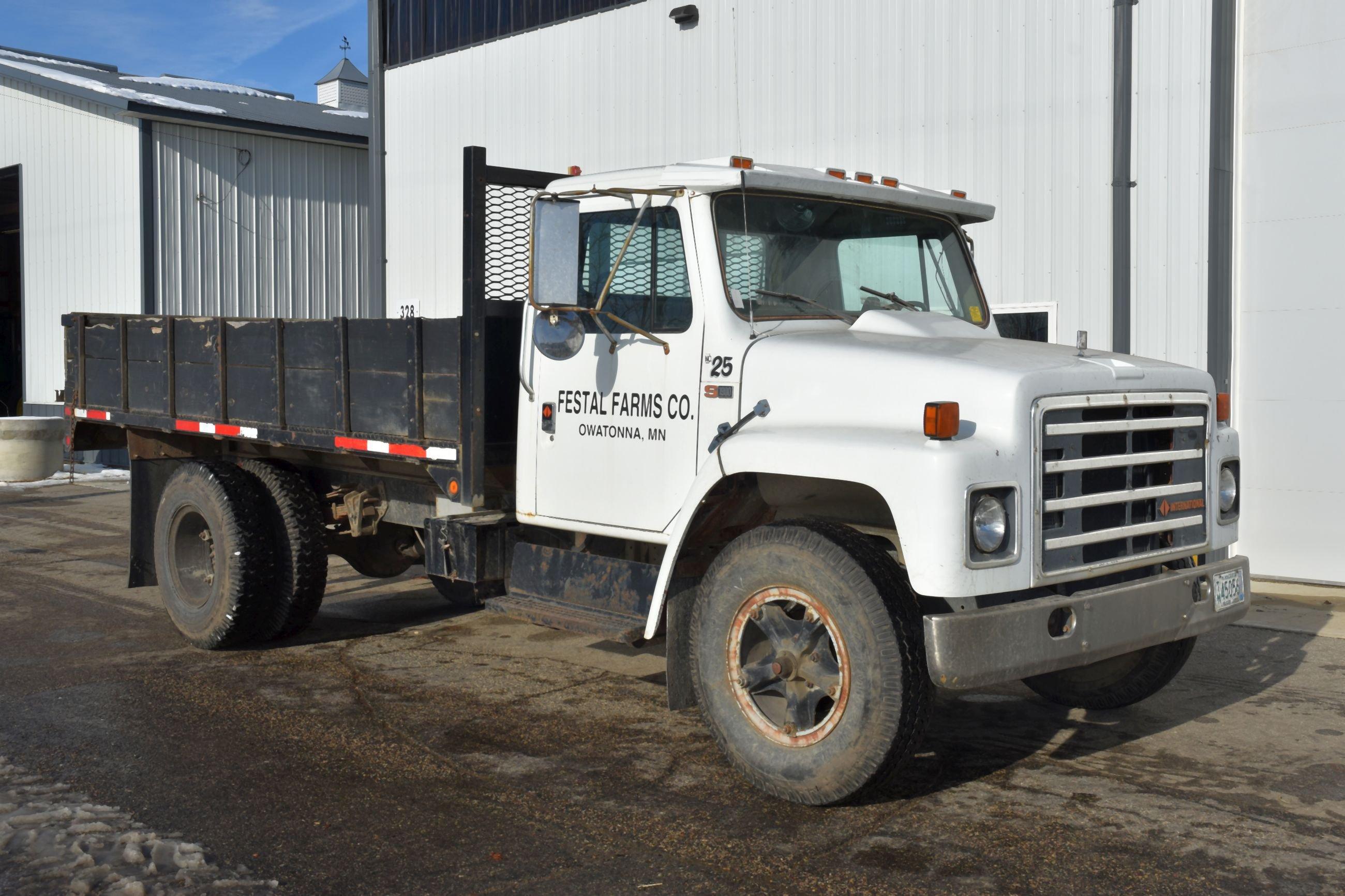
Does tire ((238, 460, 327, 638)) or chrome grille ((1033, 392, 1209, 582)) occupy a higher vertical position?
chrome grille ((1033, 392, 1209, 582))

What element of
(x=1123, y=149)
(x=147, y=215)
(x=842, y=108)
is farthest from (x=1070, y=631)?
(x=147, y=215)

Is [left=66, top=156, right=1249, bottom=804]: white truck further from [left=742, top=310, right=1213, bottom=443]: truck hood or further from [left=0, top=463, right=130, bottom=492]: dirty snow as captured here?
[left=0, top=463, right=130, bottom=492]: dirty snow

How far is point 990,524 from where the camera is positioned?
4.35m

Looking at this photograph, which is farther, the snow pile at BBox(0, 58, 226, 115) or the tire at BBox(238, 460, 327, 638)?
the snow pile at BBox(0, 58, 226, 115)

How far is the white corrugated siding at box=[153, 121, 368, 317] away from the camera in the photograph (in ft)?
64.1

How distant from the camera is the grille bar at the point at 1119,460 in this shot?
454 centimetres

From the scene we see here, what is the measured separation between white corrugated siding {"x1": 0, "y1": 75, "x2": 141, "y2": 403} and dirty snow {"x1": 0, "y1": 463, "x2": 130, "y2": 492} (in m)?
1.42

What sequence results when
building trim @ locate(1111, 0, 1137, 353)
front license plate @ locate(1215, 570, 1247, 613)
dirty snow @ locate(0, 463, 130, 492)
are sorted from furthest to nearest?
1. dirty snow @ locate(0, 463, 130, 492)
2. building trim @ locate(1111, 0, 1137, 353)
3. front license plate @ locate(1215, 570, 1247, 613)

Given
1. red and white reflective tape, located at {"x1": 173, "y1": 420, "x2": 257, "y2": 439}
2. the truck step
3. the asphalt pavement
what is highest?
red and white reflective tape, located at {"x1": 173, "y1": 420, "x2": 257, "y2": 439}

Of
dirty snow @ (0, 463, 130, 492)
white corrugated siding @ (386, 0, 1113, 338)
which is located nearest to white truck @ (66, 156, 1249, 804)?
white corrugated siding @ (386, 0, 1113, 338)

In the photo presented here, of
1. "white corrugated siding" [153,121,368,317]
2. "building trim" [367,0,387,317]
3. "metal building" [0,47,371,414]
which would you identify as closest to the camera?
"building trim" [367,0,387,317]

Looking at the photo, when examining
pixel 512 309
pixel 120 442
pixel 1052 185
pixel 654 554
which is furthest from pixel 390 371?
pixel 1052 185

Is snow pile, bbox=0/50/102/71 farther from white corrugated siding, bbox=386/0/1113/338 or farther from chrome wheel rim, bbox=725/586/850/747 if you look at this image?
chrome wheel rim, bbox=725/586/850/747

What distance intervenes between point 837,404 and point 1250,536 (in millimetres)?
6273
